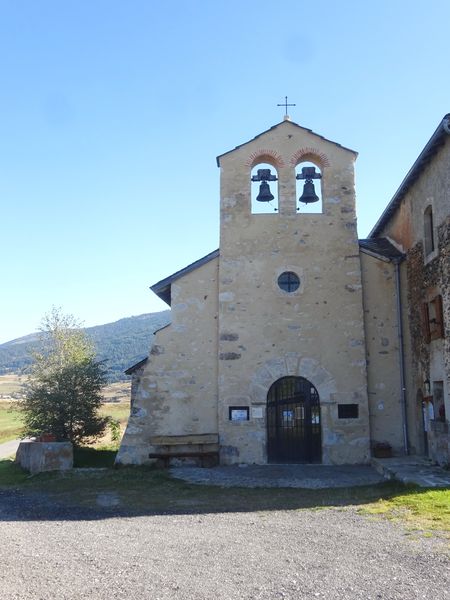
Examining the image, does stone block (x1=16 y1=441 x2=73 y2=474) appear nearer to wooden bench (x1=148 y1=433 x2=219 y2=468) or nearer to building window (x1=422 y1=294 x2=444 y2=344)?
wooden bench (x1=148 y1=433 x2=219 y2=468)

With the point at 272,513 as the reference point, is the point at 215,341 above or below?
above

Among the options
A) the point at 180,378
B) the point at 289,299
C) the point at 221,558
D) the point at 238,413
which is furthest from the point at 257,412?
the point at 221,558

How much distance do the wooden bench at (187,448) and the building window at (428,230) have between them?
6.95 metres

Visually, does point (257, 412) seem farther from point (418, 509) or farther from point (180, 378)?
point (418, 509)

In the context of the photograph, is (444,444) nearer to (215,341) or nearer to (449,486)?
(449,486)

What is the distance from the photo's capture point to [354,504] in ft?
31.0

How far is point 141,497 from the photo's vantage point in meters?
10.7

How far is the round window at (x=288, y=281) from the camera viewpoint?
15055 millimetres

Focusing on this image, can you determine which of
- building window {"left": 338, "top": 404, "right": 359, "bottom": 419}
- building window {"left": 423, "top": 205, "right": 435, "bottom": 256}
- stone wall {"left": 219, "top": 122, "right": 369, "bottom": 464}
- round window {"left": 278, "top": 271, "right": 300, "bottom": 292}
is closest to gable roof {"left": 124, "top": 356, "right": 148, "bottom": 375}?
stone wall {"left": 219, "top": 122, "right": 369, "bottom": 464}

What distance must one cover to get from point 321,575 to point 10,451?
1839cm

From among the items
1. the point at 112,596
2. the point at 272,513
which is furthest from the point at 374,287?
the point at 112,596

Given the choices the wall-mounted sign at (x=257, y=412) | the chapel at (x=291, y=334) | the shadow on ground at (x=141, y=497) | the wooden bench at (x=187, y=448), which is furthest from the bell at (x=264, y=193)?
the shadow on ground at (x=141, y=497)

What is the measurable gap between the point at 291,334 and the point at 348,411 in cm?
240

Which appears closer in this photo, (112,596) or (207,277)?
(112,596)
